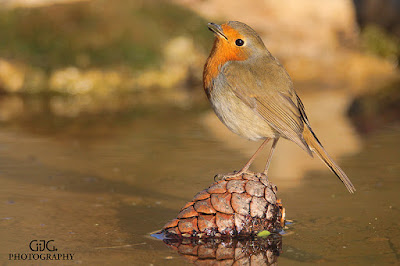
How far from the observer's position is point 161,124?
5.98m

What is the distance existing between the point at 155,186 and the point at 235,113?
792 mm

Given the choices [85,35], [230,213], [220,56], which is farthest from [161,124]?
[230,213]

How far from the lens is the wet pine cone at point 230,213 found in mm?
2697

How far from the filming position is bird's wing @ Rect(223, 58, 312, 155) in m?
3.12

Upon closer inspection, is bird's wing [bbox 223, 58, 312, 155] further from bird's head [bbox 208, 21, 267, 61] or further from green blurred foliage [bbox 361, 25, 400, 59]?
green blurred foliage [bbox 361, 25, 400, 59]

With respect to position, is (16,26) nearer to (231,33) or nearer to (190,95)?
(190,95)

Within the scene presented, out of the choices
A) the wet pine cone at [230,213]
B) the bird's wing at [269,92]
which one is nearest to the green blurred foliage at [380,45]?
the bird's wing at [269,92]

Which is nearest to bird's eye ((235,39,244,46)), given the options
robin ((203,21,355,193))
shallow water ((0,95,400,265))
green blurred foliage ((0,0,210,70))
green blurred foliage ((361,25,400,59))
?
robin ((203,21,355,193))

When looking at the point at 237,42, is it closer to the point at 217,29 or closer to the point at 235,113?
the point at 217,29

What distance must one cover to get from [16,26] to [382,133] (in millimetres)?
5306

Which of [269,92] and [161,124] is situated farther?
[161,124]

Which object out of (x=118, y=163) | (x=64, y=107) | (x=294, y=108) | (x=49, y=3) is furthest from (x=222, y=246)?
(x=49, y=3)

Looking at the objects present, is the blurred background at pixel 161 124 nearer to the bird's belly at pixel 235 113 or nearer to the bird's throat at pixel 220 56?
the bird's belly at pixel 235 113

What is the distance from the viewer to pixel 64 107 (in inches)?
279
